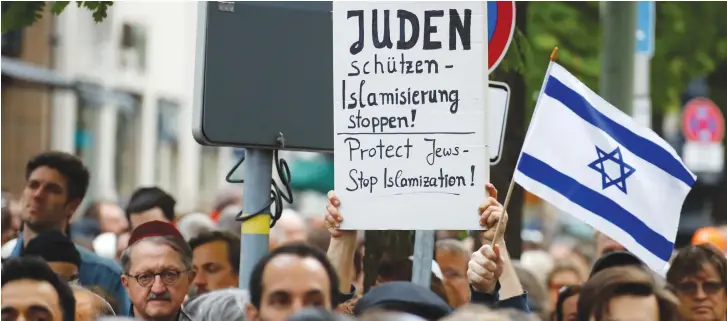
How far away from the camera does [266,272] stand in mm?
5922

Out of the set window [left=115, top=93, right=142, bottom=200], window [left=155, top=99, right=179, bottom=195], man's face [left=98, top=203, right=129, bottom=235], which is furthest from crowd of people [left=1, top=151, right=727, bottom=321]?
window [left=155, top=99, right=179, bottom=195]

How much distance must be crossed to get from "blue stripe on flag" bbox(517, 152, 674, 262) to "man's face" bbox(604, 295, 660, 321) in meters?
0.77

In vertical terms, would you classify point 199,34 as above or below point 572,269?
above

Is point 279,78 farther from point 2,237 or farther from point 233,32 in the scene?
point 2,237

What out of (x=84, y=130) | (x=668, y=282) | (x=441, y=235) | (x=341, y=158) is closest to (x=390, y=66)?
(x=341, y=158)

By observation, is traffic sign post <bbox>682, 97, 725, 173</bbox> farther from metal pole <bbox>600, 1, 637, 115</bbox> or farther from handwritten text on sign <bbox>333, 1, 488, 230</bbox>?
handwritten text on sign <bbox>333, 1, 488, 230</bbox>

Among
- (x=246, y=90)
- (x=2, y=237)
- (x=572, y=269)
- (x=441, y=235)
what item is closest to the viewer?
(x=246, y=90)

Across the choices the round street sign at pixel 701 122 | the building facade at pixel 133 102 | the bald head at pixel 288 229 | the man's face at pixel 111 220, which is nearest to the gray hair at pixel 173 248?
the bald head at pixel 288 229

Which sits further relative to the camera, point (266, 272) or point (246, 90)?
point (246, 90)

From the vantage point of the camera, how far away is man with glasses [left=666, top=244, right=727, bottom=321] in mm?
7934

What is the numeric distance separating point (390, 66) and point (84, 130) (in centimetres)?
3051

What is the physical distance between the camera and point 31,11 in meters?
9.22

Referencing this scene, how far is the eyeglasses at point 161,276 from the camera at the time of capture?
723 centimetres

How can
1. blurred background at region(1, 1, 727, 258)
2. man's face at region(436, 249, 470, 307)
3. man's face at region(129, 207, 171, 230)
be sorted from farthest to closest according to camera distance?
blurred background at region(1, 1, 727, 258) → man's face at region(129, 207, 171, 230) → man's face at region(436, 249, 470, 307)
